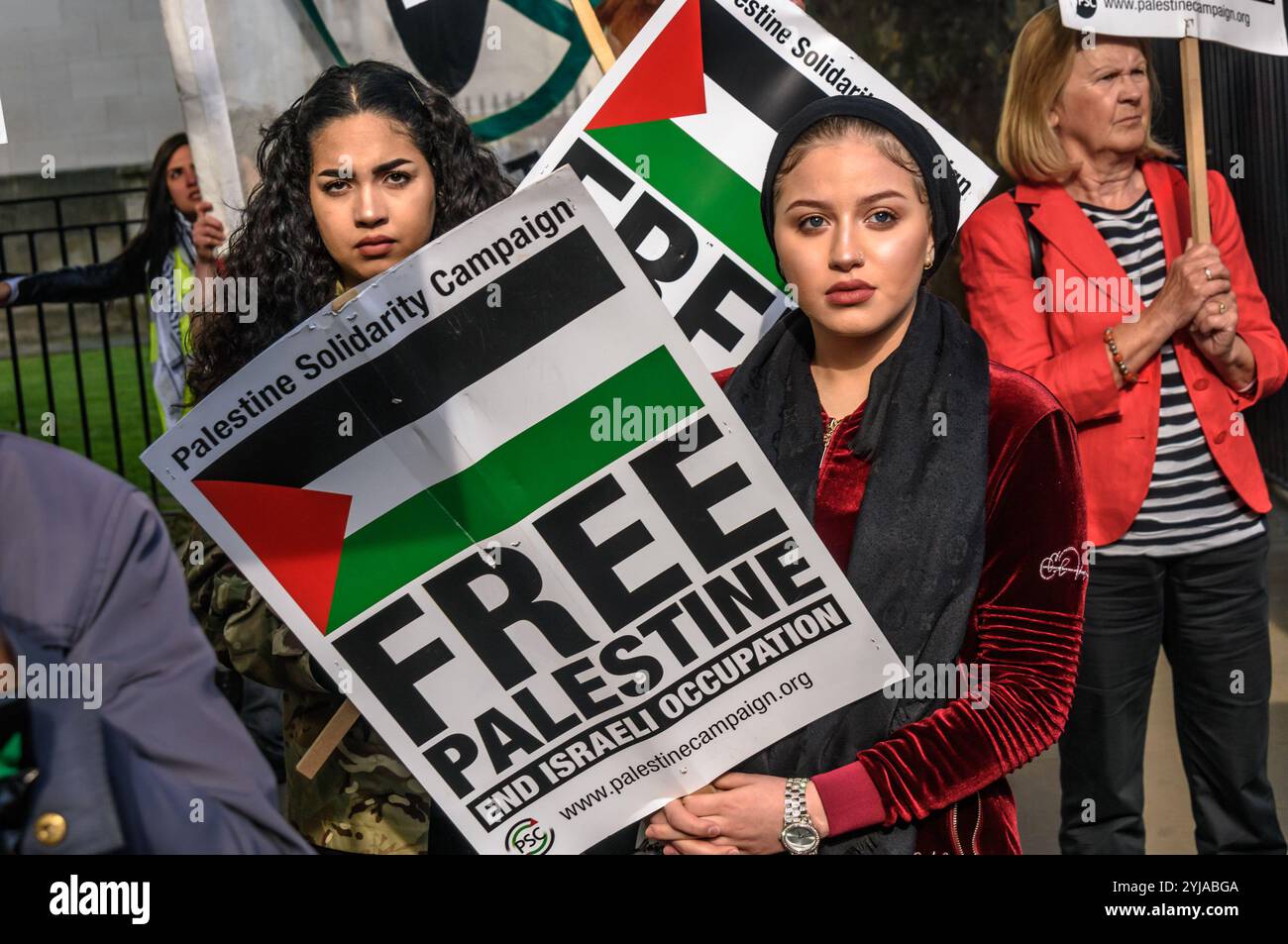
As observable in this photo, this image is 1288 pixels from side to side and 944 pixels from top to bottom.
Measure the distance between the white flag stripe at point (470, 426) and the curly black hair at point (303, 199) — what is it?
1.79 feet

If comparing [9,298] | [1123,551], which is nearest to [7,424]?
[9,298]

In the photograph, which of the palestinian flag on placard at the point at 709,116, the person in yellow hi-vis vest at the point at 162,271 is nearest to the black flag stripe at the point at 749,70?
the palestinian flag on placard at the point at 709,116

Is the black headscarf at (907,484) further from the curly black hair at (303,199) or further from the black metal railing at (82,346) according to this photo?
the black metal railing at (82,346)

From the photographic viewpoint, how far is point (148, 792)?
1.64m

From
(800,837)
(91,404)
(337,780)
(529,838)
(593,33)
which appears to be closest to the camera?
(800,837)

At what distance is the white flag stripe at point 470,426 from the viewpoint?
2.09 metres

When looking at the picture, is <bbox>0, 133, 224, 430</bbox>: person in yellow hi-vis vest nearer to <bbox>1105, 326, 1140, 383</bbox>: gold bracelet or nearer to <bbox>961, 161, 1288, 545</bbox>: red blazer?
<bbox>961, 161, 1288, 545</bbox>: red blazer

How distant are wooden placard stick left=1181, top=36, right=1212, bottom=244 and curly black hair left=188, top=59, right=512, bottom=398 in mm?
1420

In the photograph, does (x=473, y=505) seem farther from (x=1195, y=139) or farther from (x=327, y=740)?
(x=1195, y=139)

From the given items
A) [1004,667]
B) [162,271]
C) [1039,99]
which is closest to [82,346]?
[162,271]

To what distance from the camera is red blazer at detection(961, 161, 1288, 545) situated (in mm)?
3064

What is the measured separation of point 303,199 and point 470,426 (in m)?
0.75

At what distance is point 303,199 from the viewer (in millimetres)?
2611
